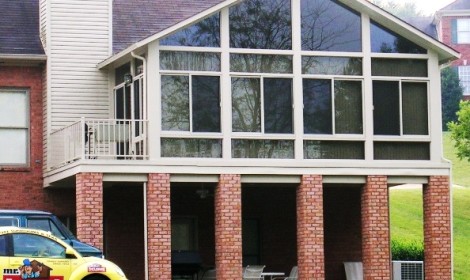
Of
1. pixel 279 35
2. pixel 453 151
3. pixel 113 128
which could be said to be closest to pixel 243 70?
pixel 279 35

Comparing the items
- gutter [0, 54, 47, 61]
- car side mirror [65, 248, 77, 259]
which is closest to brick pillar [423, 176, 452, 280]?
gutter [0, 54, 47, 61]

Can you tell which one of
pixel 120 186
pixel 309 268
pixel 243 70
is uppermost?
pixel 243 70

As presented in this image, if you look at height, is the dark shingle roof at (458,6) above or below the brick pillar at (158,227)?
above

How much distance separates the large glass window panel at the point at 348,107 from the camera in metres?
31.9

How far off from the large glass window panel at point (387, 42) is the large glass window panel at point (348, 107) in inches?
41.7

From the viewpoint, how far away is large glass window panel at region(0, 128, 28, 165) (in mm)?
33094

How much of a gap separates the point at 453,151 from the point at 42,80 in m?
43.0

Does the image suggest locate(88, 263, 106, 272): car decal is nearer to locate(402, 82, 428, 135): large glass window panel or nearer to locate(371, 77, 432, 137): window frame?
locate(371, 77, 432, 137): window frame

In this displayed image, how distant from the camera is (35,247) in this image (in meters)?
24.7

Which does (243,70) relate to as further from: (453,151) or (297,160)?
(453,151)

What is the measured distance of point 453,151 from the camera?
73.0m

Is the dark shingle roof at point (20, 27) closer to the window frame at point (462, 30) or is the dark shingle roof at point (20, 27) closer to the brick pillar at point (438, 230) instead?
the brick pillar at point (438, 230)

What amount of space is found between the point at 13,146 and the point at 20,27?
3.36 m

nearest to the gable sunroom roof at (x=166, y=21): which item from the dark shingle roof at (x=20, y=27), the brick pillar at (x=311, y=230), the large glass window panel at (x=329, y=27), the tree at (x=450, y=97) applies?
the large glass window panel at (x=329, y=27)
